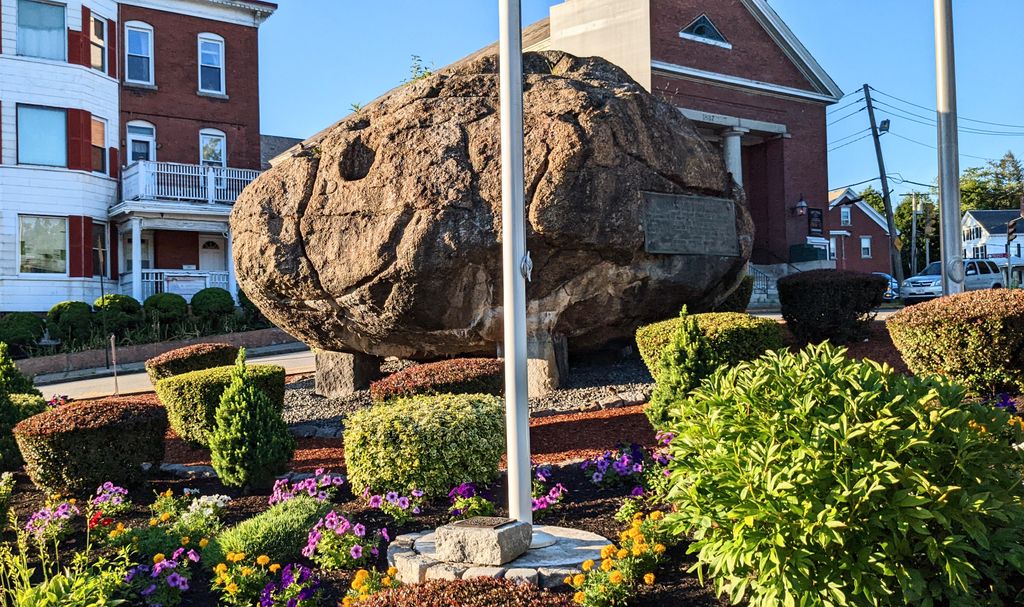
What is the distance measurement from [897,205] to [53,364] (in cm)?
7316

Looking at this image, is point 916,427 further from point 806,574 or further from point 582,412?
point 582,412

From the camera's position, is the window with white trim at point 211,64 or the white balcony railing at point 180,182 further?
the window with white trim at point 211,64

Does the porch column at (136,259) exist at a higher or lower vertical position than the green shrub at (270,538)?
higher

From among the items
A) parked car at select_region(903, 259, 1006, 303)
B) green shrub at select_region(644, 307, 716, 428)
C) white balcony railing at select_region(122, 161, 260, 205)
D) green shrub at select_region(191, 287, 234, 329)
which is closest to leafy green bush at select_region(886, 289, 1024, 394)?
green shrub at select_region(644, 307, 716, 428)

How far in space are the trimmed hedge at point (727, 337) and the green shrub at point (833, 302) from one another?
138 inches

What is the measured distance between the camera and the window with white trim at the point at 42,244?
83.7ft

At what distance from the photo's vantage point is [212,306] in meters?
24.6

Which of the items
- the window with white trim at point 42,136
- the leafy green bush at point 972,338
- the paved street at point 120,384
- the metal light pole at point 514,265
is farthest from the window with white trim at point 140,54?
the metal light pole at point 514,265

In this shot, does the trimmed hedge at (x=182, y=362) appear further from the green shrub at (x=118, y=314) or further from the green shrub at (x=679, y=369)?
the green shrub at (x=118, y=314)

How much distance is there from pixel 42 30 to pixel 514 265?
2610 cm

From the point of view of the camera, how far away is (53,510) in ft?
21.7

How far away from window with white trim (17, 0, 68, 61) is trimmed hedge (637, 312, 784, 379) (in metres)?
23.6

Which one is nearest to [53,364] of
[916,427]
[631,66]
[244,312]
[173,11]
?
[244,312]

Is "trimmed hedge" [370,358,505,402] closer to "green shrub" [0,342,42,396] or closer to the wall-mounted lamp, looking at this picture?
"green shrub" [0,342,42,396]
